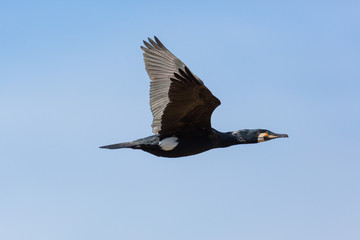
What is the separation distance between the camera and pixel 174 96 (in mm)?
8750

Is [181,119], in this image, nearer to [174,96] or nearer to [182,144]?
[182,144]

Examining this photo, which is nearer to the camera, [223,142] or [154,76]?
[223,142]

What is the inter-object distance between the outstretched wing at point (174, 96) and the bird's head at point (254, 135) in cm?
72

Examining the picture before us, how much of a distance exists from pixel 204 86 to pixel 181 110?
0.62m

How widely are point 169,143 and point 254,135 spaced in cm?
142

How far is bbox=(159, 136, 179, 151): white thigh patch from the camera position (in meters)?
9.55

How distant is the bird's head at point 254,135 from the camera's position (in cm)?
1008

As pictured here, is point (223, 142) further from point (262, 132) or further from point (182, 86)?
point (182, 86)

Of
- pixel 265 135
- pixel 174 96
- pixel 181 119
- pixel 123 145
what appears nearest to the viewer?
pixel 174 96

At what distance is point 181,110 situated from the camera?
9125 millimetres

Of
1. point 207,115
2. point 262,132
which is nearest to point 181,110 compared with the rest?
point 207,115

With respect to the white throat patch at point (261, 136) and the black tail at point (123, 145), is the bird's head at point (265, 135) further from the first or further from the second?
the black tail at point (123, 145)

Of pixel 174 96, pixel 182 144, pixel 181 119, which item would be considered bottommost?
pixel 182 144

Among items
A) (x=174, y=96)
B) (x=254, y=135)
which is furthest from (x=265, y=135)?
(x=174, y=96)
